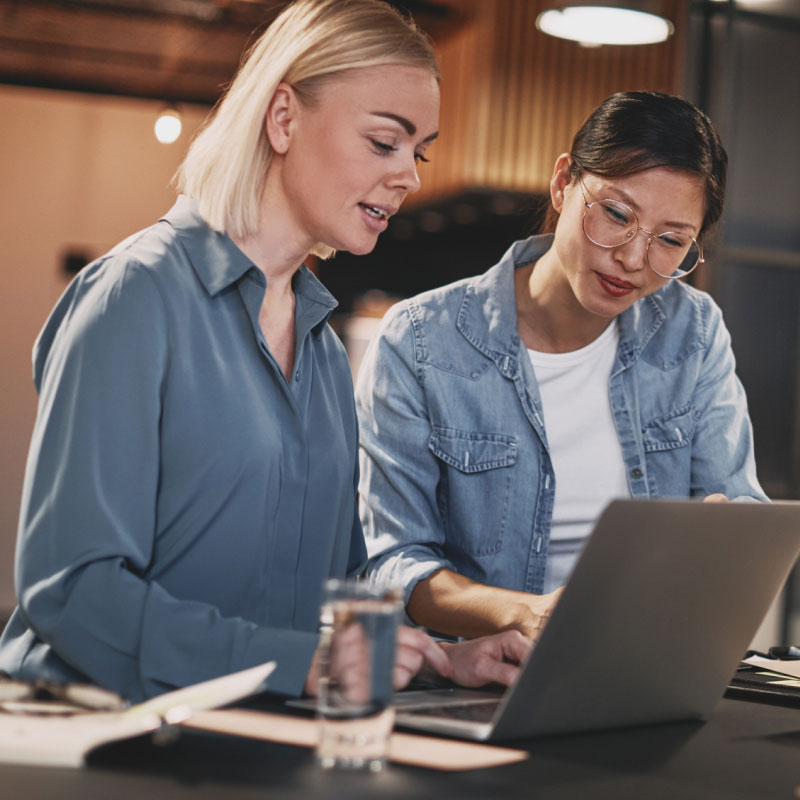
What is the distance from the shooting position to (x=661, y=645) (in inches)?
45.1

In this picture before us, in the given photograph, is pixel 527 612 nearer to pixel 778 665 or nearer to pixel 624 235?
pixel 778 665

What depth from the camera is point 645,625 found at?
111 cm

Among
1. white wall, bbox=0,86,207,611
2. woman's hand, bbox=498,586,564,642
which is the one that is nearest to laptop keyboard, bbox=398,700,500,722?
woman's hand, bbox=498,586,564,642

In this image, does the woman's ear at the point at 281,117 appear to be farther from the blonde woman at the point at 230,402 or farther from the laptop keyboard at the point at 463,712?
the laptop keyboard at the point at 463,712

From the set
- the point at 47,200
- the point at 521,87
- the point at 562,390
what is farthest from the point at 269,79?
the point at 47,200

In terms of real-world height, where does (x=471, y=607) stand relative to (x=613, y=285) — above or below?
below

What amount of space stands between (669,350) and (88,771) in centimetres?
145

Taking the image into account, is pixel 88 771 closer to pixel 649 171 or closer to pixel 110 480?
pixel 110 480

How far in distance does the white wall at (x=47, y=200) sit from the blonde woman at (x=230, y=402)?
650 cm

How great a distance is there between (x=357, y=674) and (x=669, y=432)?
4.06ft

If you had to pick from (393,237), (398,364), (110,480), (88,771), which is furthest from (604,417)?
(393,237)

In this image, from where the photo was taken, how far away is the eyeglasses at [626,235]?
6.04ft

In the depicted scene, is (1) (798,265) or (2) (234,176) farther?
(1) (798,265)

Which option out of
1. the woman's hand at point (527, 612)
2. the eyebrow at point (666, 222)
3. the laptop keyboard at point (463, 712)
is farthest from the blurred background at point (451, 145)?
the laptop keyboard at point (463, 712)
